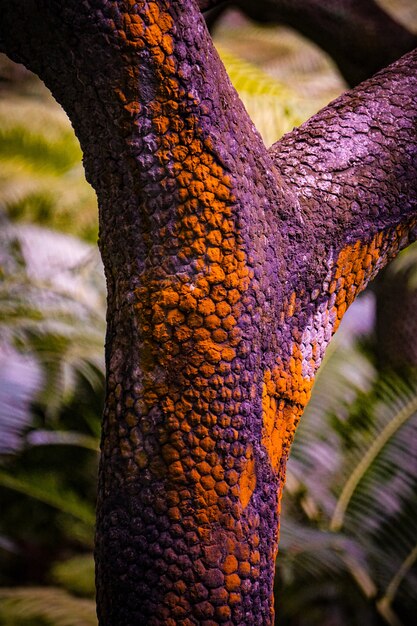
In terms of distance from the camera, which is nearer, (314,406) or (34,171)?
(314,406)

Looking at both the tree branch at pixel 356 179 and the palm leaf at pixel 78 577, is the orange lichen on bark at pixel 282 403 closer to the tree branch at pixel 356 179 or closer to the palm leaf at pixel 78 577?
the tree branch at pixel 356 179

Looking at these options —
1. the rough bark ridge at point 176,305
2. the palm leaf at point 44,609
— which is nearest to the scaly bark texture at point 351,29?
the rough bark ridge at point 176,305

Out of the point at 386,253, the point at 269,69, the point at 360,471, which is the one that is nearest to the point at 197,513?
the point at 386,253

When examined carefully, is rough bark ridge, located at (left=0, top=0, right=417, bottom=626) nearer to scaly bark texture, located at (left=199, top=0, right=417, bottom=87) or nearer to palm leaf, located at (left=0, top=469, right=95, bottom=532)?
scaly bark texture, located at (left=199, top=0, right=417, bottom=87)

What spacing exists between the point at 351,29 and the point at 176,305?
102cm

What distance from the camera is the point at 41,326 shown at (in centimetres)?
162

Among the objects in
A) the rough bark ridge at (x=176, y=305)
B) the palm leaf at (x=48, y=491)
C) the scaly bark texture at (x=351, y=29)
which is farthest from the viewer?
the palm leaf at (x=48, y=491)

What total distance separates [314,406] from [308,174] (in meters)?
1.20

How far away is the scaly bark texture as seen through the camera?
1.19 m

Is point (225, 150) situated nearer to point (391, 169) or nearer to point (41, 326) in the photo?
point (391, 169)

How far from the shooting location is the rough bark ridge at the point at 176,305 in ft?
1.12

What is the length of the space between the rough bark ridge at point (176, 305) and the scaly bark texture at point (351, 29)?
3.01 ft

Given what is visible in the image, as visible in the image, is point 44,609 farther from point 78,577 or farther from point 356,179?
point 356,179

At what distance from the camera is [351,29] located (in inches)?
47.3
